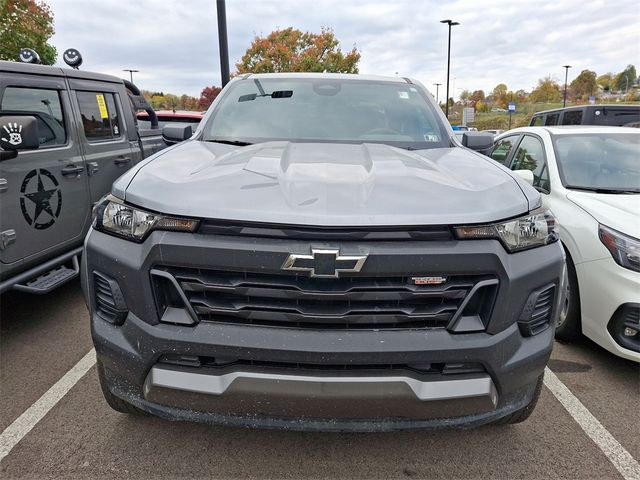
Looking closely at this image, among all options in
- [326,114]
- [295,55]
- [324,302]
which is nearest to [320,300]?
[324,302]

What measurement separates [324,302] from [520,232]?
874mm

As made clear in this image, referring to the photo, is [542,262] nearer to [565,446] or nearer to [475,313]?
[475,313]

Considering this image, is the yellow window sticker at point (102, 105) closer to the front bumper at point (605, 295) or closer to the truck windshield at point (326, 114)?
the truck windshield at point (326, 114)

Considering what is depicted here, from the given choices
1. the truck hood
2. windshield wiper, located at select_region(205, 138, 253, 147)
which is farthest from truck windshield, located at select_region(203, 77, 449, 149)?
the truck hood

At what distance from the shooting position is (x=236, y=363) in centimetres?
188

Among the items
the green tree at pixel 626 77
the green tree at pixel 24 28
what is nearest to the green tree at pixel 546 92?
the green tree at pixel 626 77

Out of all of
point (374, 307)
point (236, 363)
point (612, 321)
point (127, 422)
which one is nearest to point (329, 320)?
point (374, 307)

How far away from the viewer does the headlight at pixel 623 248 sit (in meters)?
3.11

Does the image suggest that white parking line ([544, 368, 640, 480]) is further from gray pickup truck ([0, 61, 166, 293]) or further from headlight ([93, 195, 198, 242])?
gray pickup truck ([0, 61, 166, 293])

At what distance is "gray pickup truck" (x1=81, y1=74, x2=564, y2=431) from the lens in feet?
6.00

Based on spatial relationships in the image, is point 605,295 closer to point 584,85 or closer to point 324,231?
point 324,231

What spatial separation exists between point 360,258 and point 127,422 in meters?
1.76

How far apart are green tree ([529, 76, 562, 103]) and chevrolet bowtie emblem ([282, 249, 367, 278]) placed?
99535 millimetres

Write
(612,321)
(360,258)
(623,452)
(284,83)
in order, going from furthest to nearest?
(284,83) < (612,321) < (623,452) < (360,258)
